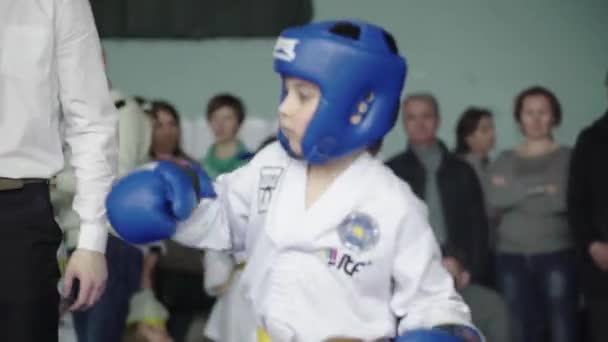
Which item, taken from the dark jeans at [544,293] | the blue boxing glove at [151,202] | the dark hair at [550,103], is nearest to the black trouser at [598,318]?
the dark jeans at [544,293]

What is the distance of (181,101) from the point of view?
6059 millimetres

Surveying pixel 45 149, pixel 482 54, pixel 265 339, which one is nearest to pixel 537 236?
pixel 482 54

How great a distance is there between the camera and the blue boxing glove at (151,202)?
2.13 metres

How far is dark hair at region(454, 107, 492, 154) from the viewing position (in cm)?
500

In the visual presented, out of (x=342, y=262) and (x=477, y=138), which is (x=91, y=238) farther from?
(x=477, y=138)

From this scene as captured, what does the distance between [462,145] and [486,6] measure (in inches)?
41.1

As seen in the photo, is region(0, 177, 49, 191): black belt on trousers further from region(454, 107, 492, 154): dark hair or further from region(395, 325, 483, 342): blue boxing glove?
region(454, 107, 492, 154): dark hair

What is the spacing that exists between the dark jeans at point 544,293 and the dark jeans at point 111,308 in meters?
1.65

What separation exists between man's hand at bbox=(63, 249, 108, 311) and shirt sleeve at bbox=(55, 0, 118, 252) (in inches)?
1.1

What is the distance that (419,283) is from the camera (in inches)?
87.9

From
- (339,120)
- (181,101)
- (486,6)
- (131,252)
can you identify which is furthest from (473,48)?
(339,120)

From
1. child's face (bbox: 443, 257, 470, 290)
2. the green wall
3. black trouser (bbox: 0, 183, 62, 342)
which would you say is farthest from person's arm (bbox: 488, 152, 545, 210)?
black trouser (bbox: 0, 183, 62, 342)

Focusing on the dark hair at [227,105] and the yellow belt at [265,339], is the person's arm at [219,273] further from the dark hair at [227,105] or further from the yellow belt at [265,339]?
the yellow belt at [265,339]

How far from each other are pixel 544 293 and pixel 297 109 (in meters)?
2.38
